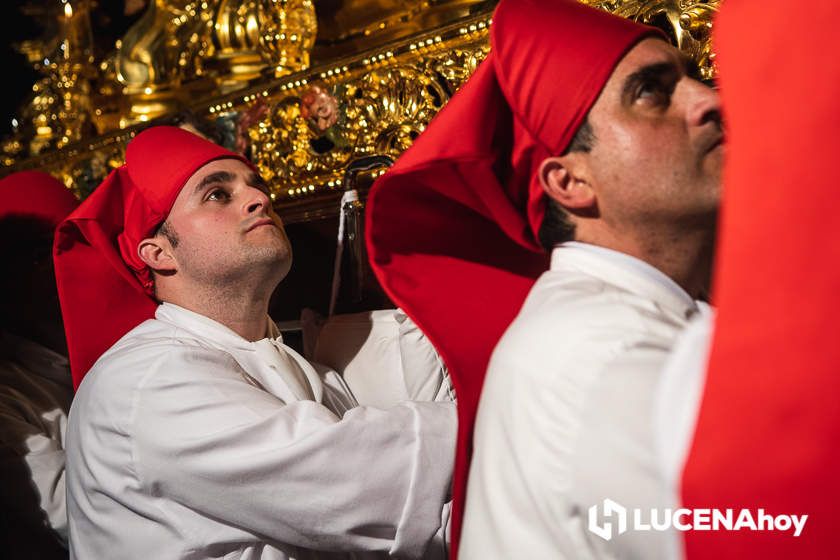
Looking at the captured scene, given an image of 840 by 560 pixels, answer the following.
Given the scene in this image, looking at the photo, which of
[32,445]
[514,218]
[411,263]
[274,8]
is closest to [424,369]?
[411,263]

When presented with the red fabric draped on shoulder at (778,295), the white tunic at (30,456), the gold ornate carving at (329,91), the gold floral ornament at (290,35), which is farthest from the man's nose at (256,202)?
the red fabric draped on shoulder at (778,295)

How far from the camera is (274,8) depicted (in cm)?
218

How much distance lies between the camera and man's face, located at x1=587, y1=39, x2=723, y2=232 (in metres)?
1.02

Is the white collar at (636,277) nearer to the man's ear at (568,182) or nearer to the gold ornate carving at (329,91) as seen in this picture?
the man's ear at (568,182)

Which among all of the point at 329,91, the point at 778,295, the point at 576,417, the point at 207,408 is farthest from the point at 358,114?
the point at 778,295

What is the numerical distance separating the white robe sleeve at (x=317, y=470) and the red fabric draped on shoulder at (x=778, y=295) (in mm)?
694

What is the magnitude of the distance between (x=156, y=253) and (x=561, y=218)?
3.02 feet

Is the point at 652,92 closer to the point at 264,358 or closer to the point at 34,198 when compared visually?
the point at 264,358

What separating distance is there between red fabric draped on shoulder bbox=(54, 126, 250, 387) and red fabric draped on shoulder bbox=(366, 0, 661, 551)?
1.98 ft

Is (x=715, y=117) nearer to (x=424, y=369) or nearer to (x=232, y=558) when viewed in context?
(x=424, y=369)

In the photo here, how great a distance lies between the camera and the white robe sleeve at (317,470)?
1413 mm

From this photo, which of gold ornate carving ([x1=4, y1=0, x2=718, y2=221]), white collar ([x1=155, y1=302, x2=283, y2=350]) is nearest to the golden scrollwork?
gold ornate carving ([x1=4, y1=0, x2=718, y2=221])

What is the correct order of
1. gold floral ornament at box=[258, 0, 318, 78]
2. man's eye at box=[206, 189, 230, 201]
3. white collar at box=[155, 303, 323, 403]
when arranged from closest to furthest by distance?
white collar at box=[155, 303, 323, 403] → man's eye at box=[206, 189, 230, 201] → gold floral ornament at box=[258, 0, 318, 78]

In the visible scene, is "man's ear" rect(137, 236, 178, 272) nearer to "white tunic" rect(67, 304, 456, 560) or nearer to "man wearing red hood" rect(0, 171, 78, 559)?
"white tunic" rect(67, 304, 456, 560)
